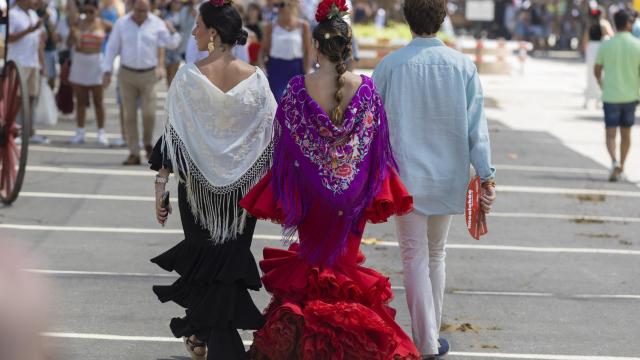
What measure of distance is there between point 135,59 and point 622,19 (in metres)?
5.28

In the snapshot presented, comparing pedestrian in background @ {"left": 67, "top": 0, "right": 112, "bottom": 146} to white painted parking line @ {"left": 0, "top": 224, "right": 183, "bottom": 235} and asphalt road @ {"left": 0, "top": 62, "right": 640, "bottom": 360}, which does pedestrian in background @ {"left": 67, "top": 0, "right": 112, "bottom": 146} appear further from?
white painted parking line @ {"left": 0, "top": 224, "right": 183, "bottom": 235}

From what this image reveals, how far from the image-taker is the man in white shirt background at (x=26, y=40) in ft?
50.8

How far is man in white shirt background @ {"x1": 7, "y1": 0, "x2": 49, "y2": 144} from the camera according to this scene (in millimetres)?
15484

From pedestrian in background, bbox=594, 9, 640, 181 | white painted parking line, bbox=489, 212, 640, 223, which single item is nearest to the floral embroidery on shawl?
white painted parking line, bbox=489, 212, 640, 223

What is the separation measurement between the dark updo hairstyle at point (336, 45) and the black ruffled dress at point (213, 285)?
67 centimetres

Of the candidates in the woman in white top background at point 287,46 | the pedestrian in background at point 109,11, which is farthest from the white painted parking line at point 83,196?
the pedestrian in background at point 109,11

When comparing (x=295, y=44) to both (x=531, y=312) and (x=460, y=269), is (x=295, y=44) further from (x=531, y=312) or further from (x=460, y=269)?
(x=531, y=312)

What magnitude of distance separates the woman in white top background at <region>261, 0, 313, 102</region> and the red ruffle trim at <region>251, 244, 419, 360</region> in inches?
352

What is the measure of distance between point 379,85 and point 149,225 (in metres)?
4.82

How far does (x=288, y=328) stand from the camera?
17.5ft

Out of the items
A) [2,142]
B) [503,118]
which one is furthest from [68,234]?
[503,118]

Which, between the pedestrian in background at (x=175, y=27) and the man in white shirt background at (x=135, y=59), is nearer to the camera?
the man in white shirt background at (x=135, y=59)

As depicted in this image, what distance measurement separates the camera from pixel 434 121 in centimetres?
597

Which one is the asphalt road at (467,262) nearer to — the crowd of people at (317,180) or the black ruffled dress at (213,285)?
the black ruffled dress at (213,285)
